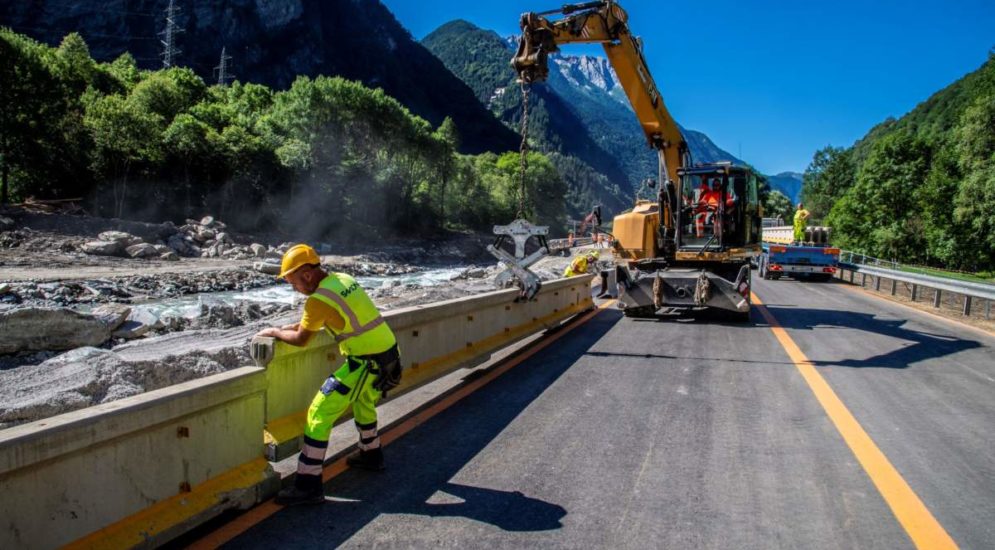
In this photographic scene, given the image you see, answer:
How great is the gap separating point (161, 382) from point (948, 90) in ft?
401

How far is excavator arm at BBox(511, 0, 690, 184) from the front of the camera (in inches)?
417

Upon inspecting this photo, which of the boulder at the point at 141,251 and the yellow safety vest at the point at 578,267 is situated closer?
the yellow safety vest at the point at 578,267

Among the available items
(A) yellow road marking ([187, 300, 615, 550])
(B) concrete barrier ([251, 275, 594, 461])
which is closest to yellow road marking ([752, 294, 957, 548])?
(A) yellow road marking ([187, 300, 615, 550])

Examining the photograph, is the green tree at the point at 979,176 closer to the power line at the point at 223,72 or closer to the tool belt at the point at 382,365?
the tool belt at the point at 382,365

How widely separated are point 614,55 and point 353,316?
34.6 feet

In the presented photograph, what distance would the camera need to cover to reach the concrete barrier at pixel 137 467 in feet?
9.08

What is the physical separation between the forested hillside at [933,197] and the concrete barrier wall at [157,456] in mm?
38496

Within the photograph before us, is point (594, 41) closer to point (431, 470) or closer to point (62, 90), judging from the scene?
point (431, 470)

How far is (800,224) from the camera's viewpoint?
2430 centimetres

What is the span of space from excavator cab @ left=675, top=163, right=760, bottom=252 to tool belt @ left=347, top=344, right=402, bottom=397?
372 inches

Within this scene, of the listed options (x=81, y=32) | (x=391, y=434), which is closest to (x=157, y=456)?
(x=391, y=434)

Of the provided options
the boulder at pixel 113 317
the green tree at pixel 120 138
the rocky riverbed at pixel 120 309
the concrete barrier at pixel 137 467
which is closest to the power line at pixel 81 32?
the green tree at pixel 120 138

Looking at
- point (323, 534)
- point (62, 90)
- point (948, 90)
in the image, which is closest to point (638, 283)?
point (323, 534)

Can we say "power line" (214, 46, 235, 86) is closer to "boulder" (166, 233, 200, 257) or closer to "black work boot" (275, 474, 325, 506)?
"boulder" (166, 233, 200, 257)
